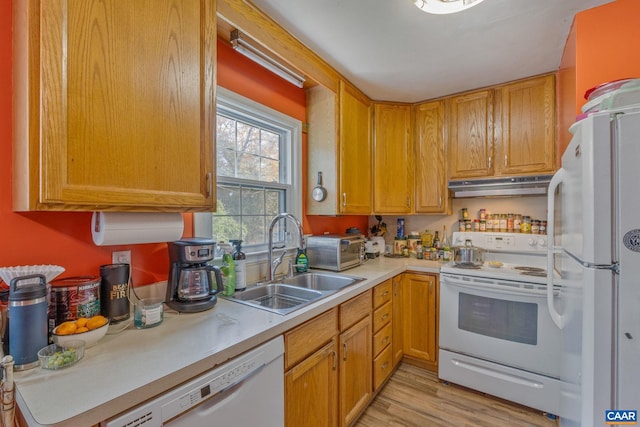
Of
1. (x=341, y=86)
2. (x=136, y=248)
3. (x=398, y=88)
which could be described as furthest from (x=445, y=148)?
(x=136, y=248)

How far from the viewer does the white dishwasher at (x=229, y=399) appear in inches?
29.2

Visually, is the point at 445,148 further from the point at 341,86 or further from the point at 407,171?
the point at 341,86

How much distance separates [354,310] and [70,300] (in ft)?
4.35

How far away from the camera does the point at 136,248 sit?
1.28 metres

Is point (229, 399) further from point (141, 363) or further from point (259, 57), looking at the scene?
point (259, 57)

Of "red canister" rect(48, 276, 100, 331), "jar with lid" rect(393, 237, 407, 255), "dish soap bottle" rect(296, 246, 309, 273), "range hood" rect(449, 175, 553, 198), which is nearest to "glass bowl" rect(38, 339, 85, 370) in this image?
"red canister" rect(48, 276, 100, 331)

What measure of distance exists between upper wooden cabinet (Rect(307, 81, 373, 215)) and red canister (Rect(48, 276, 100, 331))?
5.14ft

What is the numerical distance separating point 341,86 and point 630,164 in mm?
1833

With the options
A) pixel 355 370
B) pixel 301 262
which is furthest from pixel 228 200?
pixel 355 370

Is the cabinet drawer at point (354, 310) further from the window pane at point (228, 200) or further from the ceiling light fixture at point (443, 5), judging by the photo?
the ceiling light fixture at point (443, 5)

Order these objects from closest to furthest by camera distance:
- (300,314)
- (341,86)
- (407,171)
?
(300,314) < (341,86) < (407,171)

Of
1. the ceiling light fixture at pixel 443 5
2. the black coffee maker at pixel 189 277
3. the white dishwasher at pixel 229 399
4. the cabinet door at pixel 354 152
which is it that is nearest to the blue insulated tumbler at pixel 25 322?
the white dishwasher at pixel 229 399

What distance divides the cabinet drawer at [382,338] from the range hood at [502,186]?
1.36 m

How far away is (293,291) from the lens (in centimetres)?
174
